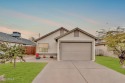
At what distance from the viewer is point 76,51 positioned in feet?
82.1

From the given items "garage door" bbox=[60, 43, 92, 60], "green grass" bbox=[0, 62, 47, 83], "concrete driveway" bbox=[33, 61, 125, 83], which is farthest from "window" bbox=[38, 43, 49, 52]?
"concrete driveway" bbox=[33, 61, 125, 83]

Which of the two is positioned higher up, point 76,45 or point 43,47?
point 76,45

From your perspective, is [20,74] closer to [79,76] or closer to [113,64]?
[79,76]

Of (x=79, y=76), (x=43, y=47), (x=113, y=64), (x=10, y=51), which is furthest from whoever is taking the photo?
(x=43, y=47)

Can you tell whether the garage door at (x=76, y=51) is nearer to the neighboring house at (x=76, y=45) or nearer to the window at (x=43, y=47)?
the neighboring house at (x=76, y=45)

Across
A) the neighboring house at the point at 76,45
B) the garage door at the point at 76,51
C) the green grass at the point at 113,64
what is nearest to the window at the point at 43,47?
the neighboring house at the point at 76,45

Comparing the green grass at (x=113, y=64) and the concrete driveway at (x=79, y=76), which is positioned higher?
the green grass at (x=113, y=64)

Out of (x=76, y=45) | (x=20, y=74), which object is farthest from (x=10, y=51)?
(x=76, y=45)

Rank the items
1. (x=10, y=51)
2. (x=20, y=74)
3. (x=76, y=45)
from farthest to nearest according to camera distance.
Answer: (x=76, y=45), (x=10, y=51), (x=20, y=74)

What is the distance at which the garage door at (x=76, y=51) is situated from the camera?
2488 centimetres

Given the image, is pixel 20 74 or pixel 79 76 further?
pixel 20 74

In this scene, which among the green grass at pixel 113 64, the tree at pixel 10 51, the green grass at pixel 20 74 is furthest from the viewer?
the green grass at pixel 113 64

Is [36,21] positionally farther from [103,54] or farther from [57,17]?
[103,54]

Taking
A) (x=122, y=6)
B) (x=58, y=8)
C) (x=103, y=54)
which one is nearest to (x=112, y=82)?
(x=58, y=8)
